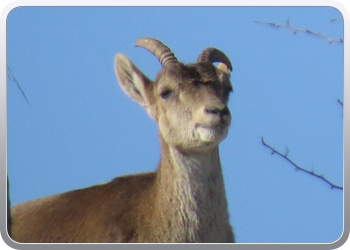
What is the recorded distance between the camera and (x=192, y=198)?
62.3 ft

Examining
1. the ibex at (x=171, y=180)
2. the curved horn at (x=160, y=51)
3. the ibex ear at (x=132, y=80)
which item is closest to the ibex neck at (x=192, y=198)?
the ibex at (x=171, y=180)

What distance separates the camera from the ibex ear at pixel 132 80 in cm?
1950

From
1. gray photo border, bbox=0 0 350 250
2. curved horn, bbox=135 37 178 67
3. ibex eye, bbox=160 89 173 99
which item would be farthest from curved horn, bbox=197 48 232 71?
gray photo border, bbox=0 0 350 250

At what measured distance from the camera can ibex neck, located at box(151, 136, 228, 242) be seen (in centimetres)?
1891

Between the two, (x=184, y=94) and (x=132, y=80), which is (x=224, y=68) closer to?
(x=184, y=94)

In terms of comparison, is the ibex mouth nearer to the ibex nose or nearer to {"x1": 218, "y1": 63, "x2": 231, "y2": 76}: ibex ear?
the ibex nose

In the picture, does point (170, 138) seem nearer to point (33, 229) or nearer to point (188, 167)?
point (188, 167)

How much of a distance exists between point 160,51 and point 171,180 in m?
1.53

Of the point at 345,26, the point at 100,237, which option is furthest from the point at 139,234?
the point at 345,26

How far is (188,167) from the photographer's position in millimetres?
19016

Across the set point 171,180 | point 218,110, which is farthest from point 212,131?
point 171,180

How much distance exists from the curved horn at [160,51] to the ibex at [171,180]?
12 millimetres

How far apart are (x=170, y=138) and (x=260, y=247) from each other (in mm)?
1628
